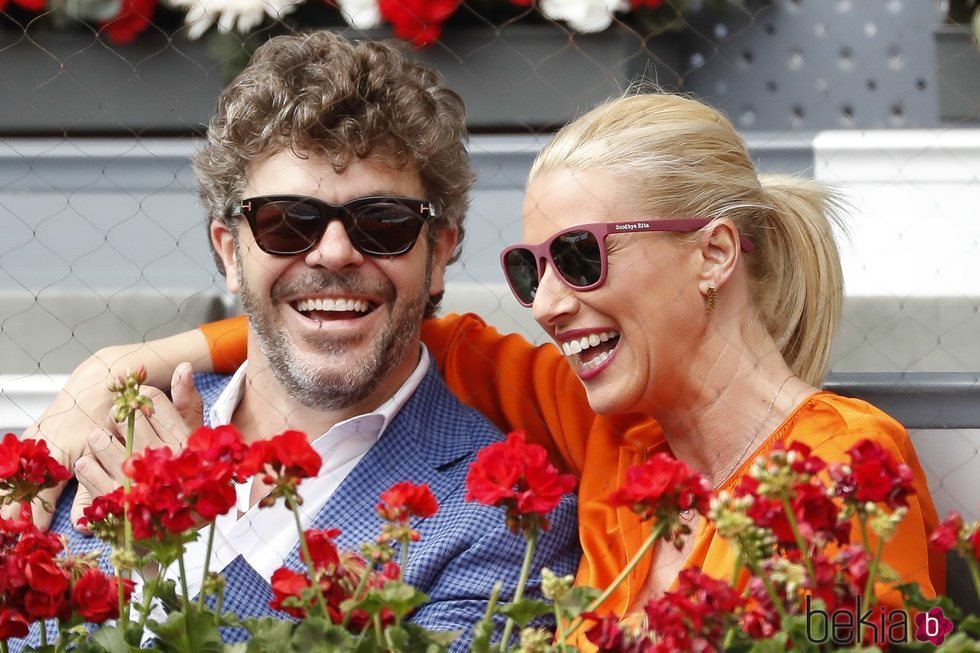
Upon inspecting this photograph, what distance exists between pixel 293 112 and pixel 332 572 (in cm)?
73

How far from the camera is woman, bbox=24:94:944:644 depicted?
4.71 ft

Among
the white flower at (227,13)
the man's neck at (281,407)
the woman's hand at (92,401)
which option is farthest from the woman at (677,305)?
the white flower at (227,13)

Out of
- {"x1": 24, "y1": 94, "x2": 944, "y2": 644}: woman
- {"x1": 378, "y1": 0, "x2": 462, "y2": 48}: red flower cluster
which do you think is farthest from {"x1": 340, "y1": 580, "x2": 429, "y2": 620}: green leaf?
{"x1": 378, "y1": 0, "x2": 462, "y2": 48}: red flower cluster

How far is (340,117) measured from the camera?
1586 mm

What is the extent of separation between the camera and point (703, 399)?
147 centimetres

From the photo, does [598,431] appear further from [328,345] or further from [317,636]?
[317,636]

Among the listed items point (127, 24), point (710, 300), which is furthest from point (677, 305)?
point (127, 24)

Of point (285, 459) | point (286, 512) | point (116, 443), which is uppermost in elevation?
point (285, 459)

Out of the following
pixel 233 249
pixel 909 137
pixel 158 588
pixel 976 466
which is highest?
pixel 158 588

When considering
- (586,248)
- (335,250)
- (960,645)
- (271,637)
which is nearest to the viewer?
(960,645)

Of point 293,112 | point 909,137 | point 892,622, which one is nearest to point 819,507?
point 892,622

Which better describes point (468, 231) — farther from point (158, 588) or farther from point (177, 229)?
point (158, 588)

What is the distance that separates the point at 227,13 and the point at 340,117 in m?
0.58

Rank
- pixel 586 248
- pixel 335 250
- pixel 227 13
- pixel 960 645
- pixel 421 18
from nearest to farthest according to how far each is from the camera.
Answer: pixel 960 645 → pixel 586 248 → pixel 335 250 → pixel 421 18 → pixel 227 13
